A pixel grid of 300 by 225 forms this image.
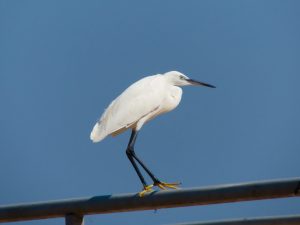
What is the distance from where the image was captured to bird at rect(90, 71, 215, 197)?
21.7 ft

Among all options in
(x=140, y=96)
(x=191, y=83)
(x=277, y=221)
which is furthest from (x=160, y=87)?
(x=277, y=221)

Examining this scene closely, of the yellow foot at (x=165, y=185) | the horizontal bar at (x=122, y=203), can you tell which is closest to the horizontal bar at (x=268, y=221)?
the horizontal bar at (x=122, y=203)

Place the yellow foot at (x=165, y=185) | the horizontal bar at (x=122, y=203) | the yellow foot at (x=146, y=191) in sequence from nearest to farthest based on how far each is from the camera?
the horizontal bar at (x=122, y=203)
the yellow foot at (x=146, y=191)
the yellow foot at (x=165, y=185)

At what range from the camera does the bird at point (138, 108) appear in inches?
260

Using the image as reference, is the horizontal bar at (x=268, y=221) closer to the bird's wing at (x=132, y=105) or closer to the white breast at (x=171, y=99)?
the bird's wing at (x=132, y=105)

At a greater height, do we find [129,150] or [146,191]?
[129,150]

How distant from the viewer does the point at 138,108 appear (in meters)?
6.97

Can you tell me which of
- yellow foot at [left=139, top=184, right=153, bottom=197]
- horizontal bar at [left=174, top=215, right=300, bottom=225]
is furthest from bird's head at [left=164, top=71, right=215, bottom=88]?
horizontal bar at [left=174, top=215, right=300, bottom=225]

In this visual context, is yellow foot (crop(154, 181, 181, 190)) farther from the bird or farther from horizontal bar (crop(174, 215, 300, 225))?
horizontal bar (crop(174, 215, 300, 225))

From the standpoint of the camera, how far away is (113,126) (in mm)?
6625

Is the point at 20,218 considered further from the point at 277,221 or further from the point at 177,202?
the point at 277,221

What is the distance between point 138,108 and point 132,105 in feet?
0.23

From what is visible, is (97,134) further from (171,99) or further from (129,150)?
(171,99)

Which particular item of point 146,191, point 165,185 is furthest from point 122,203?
point 165,185
